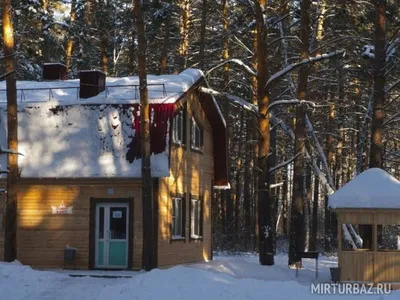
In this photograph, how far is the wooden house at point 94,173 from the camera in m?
21.5

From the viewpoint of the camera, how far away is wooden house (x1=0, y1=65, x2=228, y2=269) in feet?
70.7

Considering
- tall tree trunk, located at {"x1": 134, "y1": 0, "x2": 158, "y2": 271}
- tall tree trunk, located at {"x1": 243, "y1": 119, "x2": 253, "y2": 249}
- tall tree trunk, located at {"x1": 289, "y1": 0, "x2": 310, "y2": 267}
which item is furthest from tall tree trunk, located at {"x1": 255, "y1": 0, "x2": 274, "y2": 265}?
tall tree trunk, located at {"x1": 243, "y1": 119, "x2": 253, "y2": 249}

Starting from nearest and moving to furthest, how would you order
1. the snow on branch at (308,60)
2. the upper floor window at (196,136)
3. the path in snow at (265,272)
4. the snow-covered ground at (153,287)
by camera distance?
1. the snow-covered ground at (153,287)
2. the path in snow at (265,272)
3. the snow on branch at (308,60)
4. the upper floor window at (196,136)

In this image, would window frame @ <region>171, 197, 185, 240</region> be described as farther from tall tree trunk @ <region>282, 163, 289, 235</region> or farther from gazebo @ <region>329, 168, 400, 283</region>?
tall tree trunk @ <region>282, 163, 289, 235</region>

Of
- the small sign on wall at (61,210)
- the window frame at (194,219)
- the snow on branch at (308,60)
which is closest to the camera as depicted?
the snow on branch at (308,60)

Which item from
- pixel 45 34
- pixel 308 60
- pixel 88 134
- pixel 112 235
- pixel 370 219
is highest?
pixel 45 34

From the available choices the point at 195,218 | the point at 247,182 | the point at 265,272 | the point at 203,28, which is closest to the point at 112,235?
the point at 195,218

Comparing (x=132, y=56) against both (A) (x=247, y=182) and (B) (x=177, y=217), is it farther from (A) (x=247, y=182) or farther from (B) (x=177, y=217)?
(B) (x=177, y=217)

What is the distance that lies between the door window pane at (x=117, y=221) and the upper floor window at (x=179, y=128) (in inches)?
119

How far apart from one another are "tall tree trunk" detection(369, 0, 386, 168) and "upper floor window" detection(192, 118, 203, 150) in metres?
7.30

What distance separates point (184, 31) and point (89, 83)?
395 inches

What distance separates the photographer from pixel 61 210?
22.1m

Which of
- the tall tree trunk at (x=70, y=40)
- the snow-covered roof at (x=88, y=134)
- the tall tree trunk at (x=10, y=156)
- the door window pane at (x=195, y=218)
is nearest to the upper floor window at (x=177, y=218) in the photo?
the door window pane at (x=195, y=218)

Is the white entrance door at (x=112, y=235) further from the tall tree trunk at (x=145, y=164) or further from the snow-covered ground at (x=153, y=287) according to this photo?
the snow-covered ground at (x=153, y=287)
